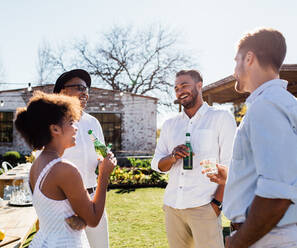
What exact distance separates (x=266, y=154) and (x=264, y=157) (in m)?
0.02

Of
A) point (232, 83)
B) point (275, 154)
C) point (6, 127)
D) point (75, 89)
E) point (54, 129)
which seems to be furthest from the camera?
point (6, 127)

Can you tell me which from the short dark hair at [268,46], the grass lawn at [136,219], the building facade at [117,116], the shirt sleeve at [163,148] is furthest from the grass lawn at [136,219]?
the building facade at [117,116]

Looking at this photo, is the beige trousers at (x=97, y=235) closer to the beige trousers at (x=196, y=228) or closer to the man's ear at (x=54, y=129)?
the beige trousers at (x=196, y=228)

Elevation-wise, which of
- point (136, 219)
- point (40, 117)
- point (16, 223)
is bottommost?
point (136, 219)

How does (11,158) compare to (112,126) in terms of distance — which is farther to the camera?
(112,126)

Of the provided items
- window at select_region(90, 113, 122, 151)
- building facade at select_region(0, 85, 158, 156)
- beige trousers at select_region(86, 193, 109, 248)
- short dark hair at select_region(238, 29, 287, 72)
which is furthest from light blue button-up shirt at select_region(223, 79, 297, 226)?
window at select_region(90, 113, 122, 151)

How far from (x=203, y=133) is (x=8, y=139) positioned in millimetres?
20808

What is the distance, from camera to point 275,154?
4.30ft

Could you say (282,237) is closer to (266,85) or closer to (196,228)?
(266,85)

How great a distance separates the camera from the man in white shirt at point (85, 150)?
2.80 meters

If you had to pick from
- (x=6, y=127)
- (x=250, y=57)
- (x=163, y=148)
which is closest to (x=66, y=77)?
(x=163, y=148)

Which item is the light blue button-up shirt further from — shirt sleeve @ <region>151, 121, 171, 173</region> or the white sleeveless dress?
shirt sleeve @ <region>151, 121, 171, 173</region>

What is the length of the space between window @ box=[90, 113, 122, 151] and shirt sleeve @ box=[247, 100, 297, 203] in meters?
20.3

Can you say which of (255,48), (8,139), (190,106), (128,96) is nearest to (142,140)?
(128,96)
